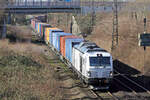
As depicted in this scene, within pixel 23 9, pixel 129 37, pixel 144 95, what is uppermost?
pixel 23 9

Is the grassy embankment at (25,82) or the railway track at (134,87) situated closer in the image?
the grassy embankment at (25,82)

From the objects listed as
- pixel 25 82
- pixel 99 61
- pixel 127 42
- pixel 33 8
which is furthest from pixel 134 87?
pixel 33 8

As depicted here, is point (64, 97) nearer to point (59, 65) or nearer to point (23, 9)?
point (59, 65)

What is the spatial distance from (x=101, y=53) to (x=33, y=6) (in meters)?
35.9

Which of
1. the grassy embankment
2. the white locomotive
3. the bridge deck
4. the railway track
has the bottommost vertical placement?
the railway track

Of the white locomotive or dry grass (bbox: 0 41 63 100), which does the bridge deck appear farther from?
the white locomotive

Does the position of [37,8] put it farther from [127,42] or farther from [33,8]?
[127,42]

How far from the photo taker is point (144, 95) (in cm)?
1748

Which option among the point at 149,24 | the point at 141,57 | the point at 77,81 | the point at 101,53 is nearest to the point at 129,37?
the point at 149,24

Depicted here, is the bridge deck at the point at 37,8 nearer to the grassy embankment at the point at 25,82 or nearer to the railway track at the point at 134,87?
the grassy embankment at the point at 25,82

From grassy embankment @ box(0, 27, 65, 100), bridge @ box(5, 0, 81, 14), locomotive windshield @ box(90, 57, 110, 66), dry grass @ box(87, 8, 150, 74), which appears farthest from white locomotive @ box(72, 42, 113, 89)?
bridge @ box(5, 0, 81, 14)

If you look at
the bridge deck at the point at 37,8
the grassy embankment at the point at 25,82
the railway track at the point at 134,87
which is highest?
the bridge deck at the point at 37,8

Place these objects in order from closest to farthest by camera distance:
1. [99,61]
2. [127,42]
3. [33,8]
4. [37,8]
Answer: [99,61] → [127,42] → [37,8] → [33,8]

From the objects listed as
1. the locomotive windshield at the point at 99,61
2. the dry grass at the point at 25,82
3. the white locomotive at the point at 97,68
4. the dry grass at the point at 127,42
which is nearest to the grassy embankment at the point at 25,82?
the dry grass at the point at 25,82
